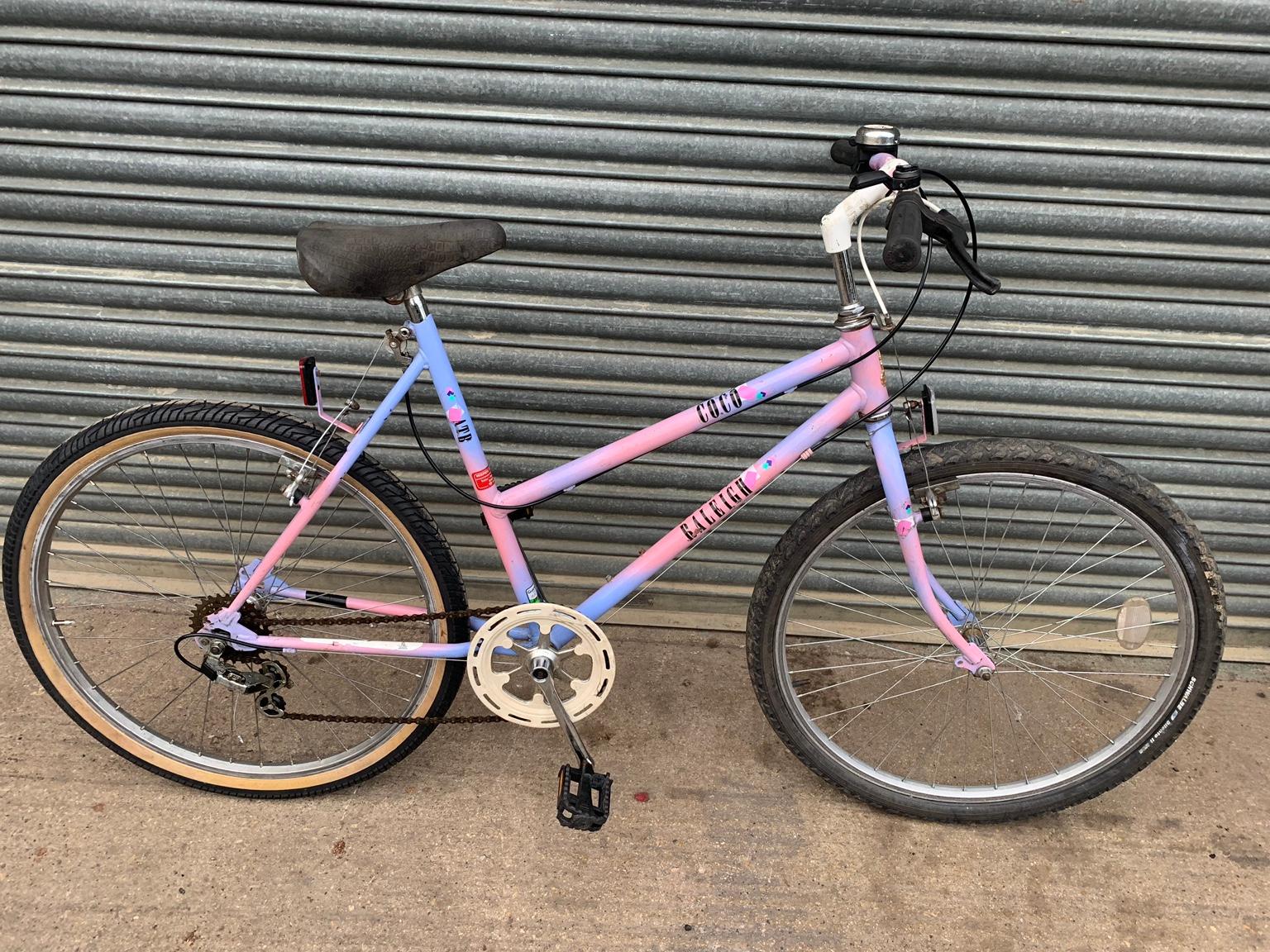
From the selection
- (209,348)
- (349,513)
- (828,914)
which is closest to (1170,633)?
(828,914)

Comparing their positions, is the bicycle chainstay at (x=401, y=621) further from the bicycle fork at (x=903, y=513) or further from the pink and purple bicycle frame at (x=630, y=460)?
the bicycle fork at (x=903, y=513)

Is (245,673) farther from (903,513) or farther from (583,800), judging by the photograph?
(903,513)

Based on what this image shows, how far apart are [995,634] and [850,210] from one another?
1.84m

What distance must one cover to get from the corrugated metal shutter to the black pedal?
3.12ft

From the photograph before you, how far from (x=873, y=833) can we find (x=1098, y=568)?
1258mm

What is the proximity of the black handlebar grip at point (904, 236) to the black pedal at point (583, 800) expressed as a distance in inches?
58.9

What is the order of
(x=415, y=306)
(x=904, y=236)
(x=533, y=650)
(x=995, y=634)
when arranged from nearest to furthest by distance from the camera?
1. (x=904, y=236)
2. (x=415, y=306)
3. (x=533, y=650)
4. (x=995, y=634)

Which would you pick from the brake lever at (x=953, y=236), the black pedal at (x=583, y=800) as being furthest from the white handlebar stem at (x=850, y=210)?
the black pedal at (x=583, y=800)

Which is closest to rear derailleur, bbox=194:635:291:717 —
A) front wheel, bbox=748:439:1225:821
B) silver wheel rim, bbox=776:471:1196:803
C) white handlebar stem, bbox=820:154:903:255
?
front wheel, bbox=748:439:1225:821

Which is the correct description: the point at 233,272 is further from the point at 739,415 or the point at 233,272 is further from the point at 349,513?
the point at 739,415

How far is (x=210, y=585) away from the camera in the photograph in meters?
3.06

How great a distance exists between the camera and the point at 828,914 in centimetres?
212

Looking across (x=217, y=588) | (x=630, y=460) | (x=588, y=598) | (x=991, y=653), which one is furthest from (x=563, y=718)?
(x=217, y=588)

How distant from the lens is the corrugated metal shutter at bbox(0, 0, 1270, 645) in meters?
2.26
